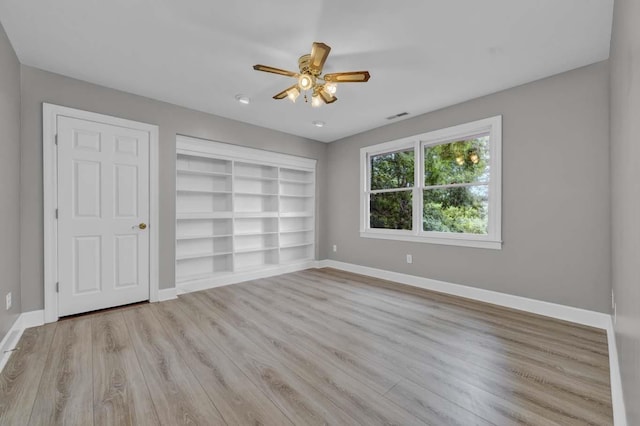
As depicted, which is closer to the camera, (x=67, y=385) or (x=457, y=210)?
(x=67, y=385)

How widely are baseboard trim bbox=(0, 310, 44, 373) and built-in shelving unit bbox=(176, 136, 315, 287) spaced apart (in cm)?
140

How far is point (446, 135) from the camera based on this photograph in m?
3.88

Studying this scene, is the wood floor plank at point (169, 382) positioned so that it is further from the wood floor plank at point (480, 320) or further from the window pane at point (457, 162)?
the window pane at point (457, 162)

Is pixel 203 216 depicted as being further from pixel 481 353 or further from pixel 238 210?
pixel 481 353

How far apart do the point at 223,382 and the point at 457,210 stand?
3417 mm

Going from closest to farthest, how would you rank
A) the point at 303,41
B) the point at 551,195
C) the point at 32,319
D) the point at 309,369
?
the point at 309,369 < the point at 303,41 < the point at 32,319 < the point at 551,195

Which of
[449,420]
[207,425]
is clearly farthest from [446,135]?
[207,425]

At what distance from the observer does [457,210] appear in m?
3.85

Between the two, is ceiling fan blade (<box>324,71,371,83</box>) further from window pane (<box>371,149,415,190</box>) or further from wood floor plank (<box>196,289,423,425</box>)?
wood floor plank (<box>196,289,423,425</box>)

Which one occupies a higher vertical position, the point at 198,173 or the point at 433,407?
the point at 198,173

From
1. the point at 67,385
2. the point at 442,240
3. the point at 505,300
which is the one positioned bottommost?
the point at 67,385

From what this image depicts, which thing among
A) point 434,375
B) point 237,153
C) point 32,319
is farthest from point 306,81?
point 32,319

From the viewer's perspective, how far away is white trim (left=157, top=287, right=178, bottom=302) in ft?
11.8

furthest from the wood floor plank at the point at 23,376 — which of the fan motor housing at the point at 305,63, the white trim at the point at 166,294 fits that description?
the fan motor housing at the point at 305,63
